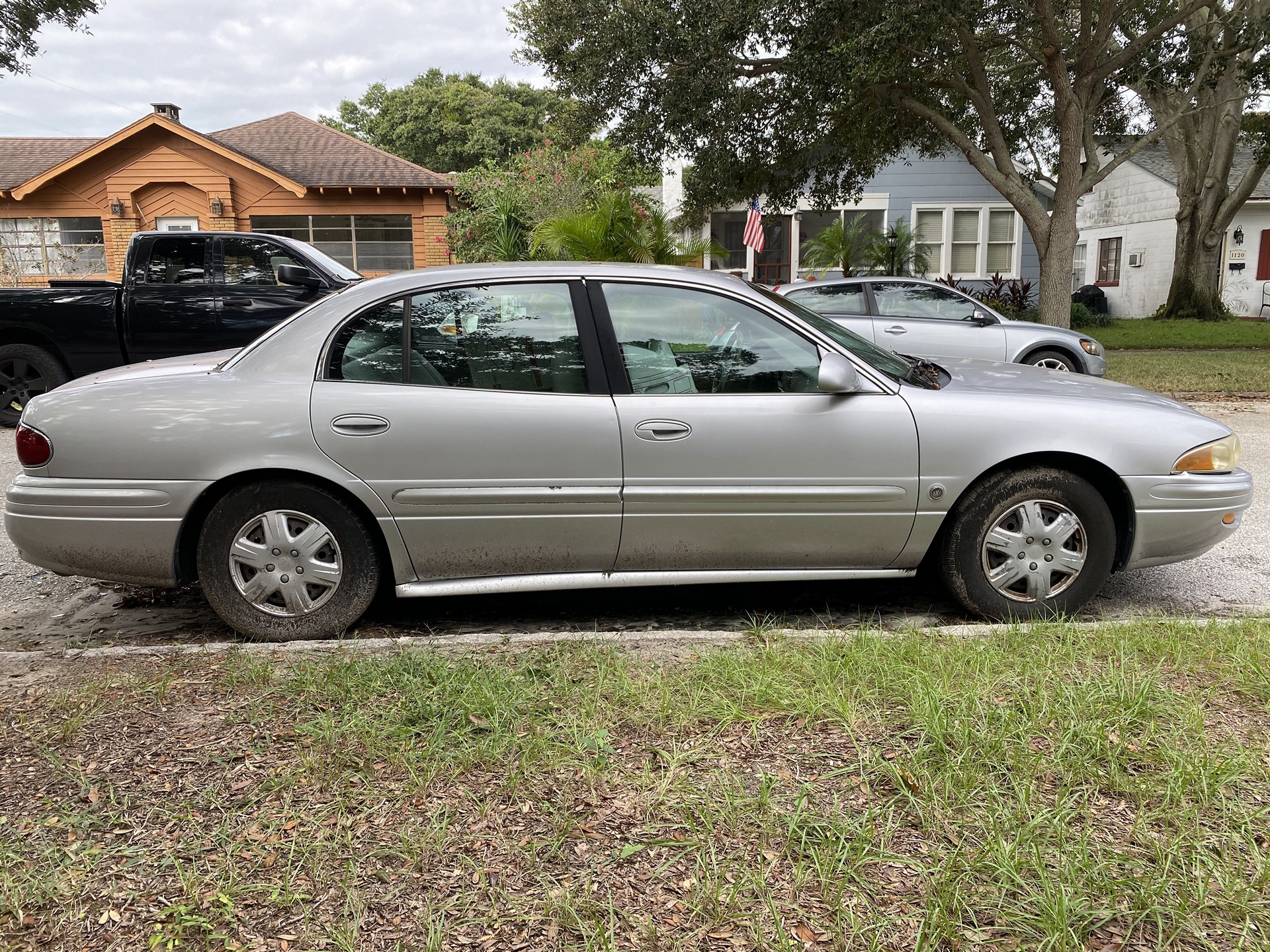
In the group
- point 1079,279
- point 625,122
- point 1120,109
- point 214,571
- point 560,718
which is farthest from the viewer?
point 1079,279

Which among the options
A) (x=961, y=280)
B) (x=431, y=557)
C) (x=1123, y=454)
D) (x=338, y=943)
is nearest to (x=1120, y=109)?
(x=961, y=280)

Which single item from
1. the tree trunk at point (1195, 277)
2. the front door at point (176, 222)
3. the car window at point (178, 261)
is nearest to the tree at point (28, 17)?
the front door at point (176, 222)

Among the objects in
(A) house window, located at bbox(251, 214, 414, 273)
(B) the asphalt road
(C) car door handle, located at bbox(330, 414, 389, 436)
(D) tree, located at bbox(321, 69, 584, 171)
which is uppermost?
(D) tree, located at bbox(321, 69, 584, 171)

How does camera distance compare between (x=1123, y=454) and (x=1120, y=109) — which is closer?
(x=1123, y=454)

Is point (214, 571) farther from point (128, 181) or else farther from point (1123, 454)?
point (128, 181)

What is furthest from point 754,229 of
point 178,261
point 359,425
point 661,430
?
point 359,425

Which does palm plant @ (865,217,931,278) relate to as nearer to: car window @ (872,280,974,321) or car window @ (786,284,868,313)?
car window @ (872,280,974,321)

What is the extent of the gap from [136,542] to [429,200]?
65.4 feet

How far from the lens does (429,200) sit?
22.7 m

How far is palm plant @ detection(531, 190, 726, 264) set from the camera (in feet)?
50.6

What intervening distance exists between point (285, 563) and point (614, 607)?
60.2 inches

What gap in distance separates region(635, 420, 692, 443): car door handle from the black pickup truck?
247 inches

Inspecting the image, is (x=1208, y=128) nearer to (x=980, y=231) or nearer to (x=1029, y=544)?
(x=980, y=231)

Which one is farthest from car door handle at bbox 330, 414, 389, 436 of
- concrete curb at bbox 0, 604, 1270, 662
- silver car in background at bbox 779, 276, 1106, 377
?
silver car in background at bbox 779, 276, 1106, 377
